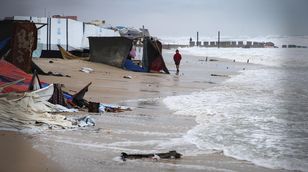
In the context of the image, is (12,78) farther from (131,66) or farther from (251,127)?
(131,66)

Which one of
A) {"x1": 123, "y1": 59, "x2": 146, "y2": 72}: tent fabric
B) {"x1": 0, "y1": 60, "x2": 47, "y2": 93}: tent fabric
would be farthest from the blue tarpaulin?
{"x1": 123, "y1": 59, "x2": 146, "y2": 72}: tent fabric

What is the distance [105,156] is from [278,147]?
2264 mm

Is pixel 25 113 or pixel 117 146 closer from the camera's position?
pixel 117 146

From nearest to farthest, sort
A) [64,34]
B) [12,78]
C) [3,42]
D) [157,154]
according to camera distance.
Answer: [157,154]
[12,78]
[3,42]
[64,34]

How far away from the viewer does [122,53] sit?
741 inches

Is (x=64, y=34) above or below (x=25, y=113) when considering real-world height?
above

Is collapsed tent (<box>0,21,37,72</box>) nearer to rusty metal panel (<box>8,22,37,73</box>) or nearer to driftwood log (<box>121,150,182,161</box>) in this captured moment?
rusty metal panel (<box>8,22,37,73</box>)

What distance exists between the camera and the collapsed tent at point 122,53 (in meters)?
18.5

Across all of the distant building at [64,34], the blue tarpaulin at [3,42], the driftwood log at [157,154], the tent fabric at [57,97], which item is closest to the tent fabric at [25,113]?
the tent fabric at [57,97]

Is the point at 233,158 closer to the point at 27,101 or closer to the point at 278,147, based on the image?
the point at 278,147

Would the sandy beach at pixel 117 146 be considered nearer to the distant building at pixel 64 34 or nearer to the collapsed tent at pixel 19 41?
the collapsed tent at pixel 19 41

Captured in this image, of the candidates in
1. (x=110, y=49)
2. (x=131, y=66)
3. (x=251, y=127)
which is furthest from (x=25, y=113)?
(x=110, y=49)

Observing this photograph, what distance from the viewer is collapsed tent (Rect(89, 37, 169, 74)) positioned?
18.5 meters

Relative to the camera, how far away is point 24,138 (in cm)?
511
